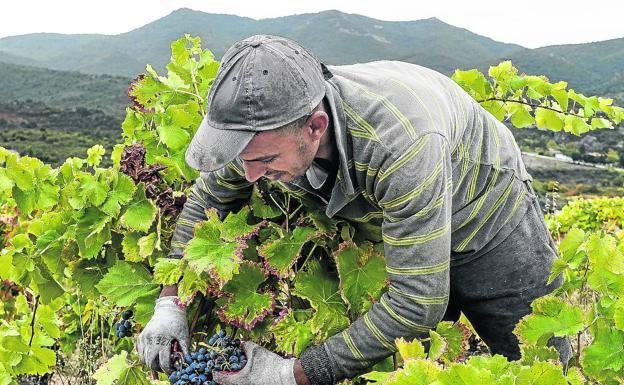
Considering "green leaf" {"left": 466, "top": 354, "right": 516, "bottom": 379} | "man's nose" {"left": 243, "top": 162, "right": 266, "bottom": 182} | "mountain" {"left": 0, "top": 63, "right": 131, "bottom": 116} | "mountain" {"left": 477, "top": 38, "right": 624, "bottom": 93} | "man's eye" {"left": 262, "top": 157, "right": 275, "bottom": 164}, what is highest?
"man's eye" {"left": 262, "top": 157, "right": 275, "bottom": 164}

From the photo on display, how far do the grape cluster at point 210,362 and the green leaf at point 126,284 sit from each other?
0.45 m

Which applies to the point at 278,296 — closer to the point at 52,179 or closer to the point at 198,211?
the point at 198,211

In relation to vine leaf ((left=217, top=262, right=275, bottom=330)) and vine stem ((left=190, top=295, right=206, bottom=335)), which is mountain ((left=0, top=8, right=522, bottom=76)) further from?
vine leaf ((left=217, top=262, right=275, bottom=330))

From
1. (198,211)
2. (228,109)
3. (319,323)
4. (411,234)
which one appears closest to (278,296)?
(319,323)

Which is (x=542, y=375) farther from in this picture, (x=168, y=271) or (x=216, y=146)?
(x=168, y=271)

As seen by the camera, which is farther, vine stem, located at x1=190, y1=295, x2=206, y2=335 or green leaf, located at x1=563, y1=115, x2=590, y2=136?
green leaf, located at x1=563, y1=115, x2=590, y2=136

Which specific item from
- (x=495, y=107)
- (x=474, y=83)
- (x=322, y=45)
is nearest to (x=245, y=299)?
(x=474, y=83)

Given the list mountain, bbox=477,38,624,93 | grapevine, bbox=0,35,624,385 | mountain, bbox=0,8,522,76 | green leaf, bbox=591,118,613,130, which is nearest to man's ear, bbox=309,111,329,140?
grapevine, bbox=0,35,624,385

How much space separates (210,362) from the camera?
2096mm

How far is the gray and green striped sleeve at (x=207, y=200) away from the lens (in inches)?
92.4

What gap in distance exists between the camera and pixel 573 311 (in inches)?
69.8

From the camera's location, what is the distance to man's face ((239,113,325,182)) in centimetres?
185

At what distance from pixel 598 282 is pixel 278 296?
42.3 inches

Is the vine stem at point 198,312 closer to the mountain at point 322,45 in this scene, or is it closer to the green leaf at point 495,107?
the green leaf at point 495,107
